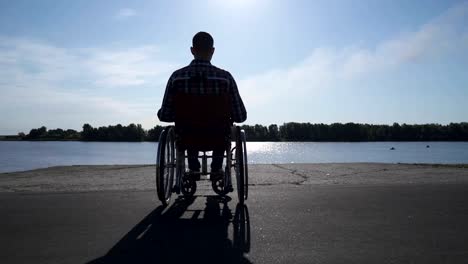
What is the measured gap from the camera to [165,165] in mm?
4746

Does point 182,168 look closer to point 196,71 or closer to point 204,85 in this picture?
point 204,85

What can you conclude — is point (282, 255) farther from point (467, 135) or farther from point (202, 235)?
point (467, 135)

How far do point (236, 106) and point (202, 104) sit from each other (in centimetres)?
46

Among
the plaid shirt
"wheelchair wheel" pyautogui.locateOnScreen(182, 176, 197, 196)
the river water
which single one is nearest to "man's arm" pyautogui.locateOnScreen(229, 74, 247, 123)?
the plaid shirt

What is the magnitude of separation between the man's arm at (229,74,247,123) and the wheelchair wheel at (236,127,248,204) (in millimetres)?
132

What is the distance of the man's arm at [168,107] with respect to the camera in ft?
16.3

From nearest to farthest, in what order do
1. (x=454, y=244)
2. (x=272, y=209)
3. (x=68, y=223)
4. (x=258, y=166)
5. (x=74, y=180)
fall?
1. (x=454, y=244)
2. (x=68, y=223)
3. (x=272, y=209)
4. (x=74, y=180)
5. (x=258, y=166)

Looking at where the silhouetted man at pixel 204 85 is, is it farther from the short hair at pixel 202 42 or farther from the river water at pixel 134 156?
the river water at pixel 134 156

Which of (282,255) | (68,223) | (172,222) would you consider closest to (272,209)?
(172,222)

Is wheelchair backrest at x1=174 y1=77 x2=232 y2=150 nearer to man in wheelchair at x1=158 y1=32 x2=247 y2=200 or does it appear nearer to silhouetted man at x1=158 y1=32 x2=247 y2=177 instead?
man in wheelchair at x1=158 y1=32 x2=247 y2=200

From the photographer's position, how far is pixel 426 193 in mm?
5461

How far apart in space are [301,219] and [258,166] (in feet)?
17.7

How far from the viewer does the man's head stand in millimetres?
5070

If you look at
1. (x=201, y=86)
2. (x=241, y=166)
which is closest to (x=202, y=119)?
(x=201, y=86)
